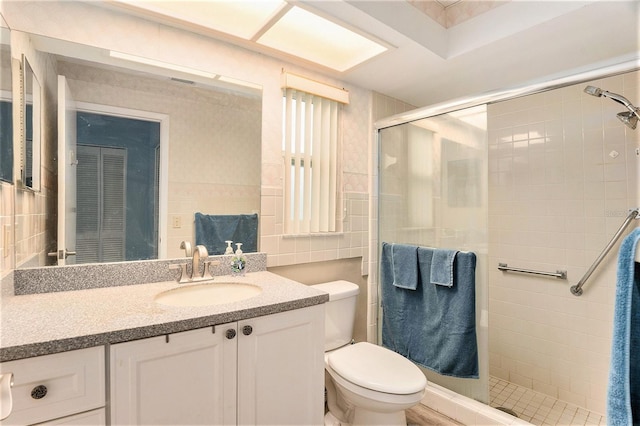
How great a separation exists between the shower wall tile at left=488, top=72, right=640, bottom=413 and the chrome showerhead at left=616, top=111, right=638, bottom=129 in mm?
164

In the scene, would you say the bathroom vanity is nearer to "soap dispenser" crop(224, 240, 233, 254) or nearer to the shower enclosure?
"soap dispenser" crop(224, 240, 233, 254)

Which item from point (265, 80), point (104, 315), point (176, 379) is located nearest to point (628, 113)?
point (265, 80)

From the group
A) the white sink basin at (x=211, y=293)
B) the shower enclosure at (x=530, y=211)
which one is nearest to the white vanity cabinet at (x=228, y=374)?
the white sink basin at (x=211, y=293)

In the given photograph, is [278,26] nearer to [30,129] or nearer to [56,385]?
[30,129]

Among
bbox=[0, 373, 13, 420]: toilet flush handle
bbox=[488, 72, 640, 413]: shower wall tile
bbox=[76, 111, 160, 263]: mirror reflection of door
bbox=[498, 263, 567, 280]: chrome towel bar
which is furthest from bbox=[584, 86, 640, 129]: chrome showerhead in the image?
bbox=[0, 373, 13, 420]: toilet flush handle

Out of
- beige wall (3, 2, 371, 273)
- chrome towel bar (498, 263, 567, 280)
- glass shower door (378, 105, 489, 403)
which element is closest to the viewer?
beige wall (3, 2, 371, 273)

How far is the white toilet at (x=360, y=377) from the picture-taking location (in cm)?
137

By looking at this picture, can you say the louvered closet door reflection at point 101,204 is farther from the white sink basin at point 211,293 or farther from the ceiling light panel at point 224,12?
the ceiling light panel at point 224,12

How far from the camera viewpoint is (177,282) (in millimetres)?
1410

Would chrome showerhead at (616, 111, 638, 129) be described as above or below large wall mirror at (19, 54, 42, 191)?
above

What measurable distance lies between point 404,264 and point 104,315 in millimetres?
1555

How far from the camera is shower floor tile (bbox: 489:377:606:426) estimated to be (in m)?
1.87

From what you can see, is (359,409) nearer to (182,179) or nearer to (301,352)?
(301,352)

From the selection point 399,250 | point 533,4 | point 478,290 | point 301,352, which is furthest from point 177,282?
point 533,4
